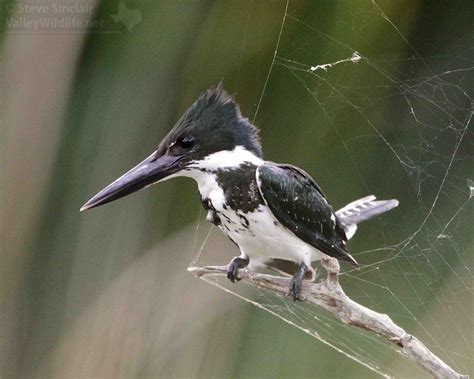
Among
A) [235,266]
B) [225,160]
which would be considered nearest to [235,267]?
[235,266]

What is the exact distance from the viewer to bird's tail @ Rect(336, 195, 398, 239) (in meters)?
1.28

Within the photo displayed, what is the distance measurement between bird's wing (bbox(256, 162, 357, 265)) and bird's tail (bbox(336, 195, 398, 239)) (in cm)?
14

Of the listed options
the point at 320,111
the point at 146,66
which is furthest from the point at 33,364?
the point at 320,111

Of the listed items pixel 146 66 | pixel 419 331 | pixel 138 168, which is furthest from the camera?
pixel 146 66

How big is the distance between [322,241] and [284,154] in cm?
38

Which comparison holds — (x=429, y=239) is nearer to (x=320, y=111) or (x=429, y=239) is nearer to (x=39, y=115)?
(x=320, y=111)

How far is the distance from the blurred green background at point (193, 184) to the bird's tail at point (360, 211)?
0.08 meters

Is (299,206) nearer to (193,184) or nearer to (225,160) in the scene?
(225,160)

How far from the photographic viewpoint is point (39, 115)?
54.6 inches

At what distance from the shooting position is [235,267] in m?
1.17

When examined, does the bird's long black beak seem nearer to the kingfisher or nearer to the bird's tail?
the kingfisher

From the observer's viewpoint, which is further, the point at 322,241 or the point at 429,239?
the point at 429,239

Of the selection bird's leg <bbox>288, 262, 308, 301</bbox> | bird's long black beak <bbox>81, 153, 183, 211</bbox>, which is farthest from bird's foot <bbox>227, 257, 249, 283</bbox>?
bird's long black beak <bbox>81, 153, 183, 211</bbox>

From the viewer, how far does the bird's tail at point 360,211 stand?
1.28 m
